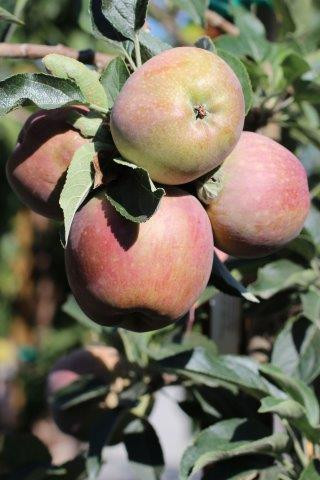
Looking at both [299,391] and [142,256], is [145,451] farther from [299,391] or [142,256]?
[142,256]

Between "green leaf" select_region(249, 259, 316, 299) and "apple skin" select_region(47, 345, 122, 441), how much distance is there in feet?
0.99

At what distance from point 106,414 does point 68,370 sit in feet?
0.66

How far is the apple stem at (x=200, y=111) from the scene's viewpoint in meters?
0.61

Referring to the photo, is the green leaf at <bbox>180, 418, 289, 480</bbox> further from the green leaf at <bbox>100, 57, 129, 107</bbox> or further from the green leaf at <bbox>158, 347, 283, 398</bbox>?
the green leaf at <bbox>100, 57, 129, 107</bbox>

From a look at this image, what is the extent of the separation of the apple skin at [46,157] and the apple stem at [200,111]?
4.5 inches

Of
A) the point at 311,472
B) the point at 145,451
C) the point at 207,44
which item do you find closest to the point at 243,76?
the point at 207,44

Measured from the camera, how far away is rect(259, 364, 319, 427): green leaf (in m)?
0.87

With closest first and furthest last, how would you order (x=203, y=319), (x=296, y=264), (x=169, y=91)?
1. (x=169, y=91)
2. (x=296, y=264)
3. (x=203, y=319)

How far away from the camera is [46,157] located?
69 cm

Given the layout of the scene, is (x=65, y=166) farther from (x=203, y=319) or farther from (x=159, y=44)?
(x=203, y=319)

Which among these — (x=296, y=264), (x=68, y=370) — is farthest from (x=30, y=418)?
(x=296, y=264)

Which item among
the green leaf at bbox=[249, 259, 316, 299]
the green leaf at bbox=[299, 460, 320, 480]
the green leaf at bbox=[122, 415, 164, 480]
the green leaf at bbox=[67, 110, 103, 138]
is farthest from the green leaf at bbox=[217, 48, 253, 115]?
the green leaf at bbox=[122, 415, 164, 480]

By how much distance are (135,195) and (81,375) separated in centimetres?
65

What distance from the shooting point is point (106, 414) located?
1035mm
